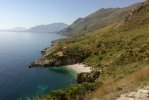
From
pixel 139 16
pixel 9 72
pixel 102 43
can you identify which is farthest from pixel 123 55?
pixel 139 16

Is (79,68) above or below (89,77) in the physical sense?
above

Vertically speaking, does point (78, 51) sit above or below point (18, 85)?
above

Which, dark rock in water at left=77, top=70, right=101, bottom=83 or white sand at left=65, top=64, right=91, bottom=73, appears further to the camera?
white sand at left=65, top=64, right=91, bottom=73

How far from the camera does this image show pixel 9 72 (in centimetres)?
9569

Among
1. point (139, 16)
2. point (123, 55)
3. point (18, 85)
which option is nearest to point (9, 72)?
point (18, 85)

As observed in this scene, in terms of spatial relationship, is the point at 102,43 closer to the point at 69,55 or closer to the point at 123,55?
the point at 69,55

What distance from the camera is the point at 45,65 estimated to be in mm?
105438

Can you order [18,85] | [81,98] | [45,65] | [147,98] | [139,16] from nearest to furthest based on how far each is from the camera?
[147,98], [81,98], [18,85], [45,65], [139,16]

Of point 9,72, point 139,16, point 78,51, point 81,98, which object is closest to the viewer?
point 81,98

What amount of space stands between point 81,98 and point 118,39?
105 metres

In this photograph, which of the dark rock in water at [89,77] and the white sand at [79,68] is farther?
the white sand at [79,68]

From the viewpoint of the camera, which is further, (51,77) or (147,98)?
(51,77)

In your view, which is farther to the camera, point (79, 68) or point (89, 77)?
point (79, 68)

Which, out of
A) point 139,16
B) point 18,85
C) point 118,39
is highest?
point 139,16
